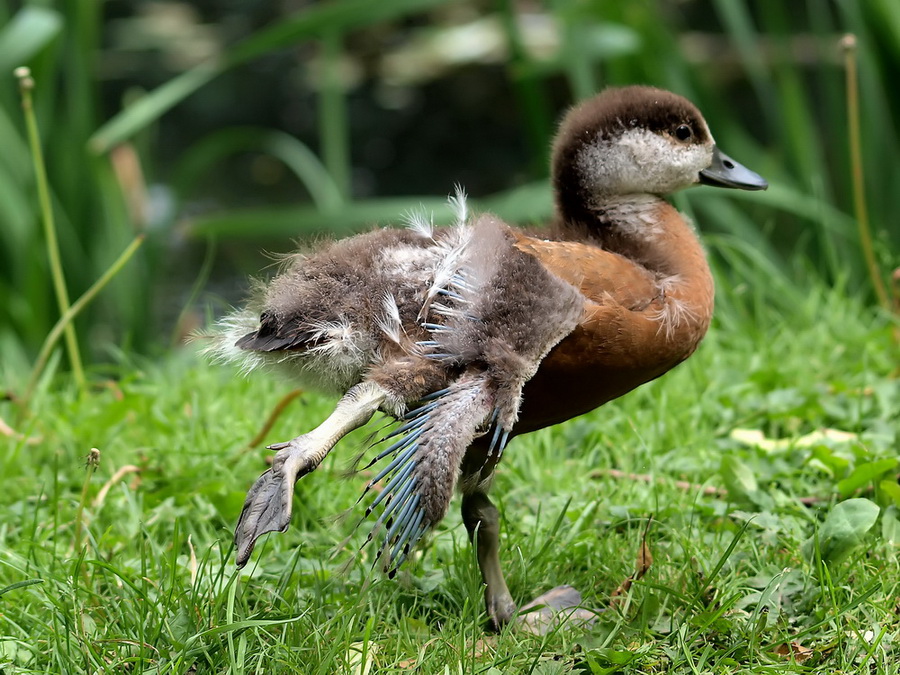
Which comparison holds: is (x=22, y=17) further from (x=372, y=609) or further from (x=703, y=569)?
(x=703, y=569)

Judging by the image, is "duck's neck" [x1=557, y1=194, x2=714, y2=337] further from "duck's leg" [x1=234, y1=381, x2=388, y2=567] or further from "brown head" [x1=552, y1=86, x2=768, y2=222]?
"duck's leg" [x1=234, y1=381, x2=388, y2=567]

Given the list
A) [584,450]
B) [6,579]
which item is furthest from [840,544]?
[6,579]

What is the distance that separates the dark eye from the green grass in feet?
2.77

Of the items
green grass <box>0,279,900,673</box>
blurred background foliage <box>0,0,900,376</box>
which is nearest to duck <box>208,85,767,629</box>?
green grass <box>0,279,900,673</box>

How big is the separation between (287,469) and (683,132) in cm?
140

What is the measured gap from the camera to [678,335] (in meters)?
2.46

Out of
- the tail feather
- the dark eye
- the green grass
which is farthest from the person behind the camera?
the dark eye

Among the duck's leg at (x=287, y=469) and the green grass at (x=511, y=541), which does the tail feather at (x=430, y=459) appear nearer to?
the duck's leg at (x=287, y=469)

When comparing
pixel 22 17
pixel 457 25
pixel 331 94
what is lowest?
pixel 457 25

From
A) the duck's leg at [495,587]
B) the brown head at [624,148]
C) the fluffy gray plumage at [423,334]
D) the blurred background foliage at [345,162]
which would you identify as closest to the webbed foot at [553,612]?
the duck's leg at [495,587]

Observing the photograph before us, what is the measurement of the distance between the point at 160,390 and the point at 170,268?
4854 mm

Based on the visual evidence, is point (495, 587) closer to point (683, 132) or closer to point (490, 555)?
point (490, 555)

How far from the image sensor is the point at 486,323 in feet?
7.37

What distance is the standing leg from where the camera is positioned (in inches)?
102
